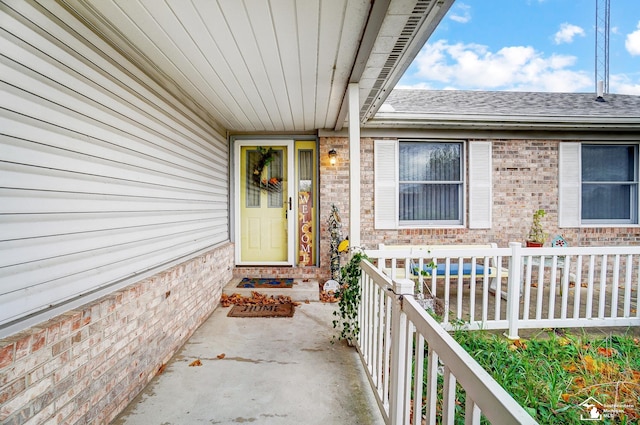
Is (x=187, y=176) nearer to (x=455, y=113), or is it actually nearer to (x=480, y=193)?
(x=455, y=113)

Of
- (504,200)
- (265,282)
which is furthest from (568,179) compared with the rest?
(265,282)

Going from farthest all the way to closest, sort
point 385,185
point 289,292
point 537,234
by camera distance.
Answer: point 385,185
point 537,234
point 289,292

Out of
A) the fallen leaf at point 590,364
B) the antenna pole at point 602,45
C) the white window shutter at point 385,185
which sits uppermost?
the antenna pole at point 602,45

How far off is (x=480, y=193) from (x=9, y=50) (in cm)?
552

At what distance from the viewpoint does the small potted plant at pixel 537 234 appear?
460 centimetres

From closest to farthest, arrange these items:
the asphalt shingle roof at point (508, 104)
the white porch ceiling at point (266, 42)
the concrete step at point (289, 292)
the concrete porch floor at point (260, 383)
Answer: the white porch ceiling at point (266, 42)
the concrete porch floor at point (260, 383)
the concrete step at point (289, 292)
the asphalt shingle roof at point (508, 104)

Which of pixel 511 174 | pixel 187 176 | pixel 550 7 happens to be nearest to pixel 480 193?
pixel 511 174

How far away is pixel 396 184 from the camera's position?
510 centimetres

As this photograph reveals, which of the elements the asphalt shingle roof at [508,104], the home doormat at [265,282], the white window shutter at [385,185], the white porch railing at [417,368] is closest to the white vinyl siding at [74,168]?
the home doormat at [265,282]

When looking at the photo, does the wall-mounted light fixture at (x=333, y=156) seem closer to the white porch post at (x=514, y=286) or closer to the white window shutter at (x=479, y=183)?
the white window shutter at (x=479, y=183)

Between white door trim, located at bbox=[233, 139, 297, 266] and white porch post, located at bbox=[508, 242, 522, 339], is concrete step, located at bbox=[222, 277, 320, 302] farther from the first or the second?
white porch post, located at bbox=[508, 242, 522, 339]

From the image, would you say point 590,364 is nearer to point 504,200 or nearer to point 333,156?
point 504,200

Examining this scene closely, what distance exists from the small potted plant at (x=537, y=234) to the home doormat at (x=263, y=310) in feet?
11.9

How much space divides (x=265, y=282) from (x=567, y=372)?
3.63 metres
